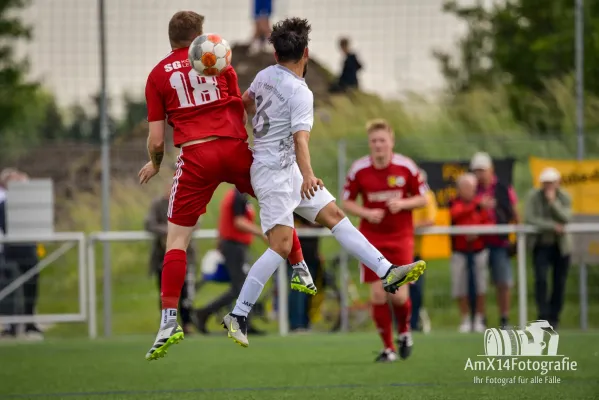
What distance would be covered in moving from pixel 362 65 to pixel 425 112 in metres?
1.28

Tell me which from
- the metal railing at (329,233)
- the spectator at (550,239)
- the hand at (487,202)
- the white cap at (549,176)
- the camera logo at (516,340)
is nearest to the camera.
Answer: the camera logo at (516,340)

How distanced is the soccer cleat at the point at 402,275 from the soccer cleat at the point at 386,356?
237 cm

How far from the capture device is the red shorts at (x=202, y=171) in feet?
26.9

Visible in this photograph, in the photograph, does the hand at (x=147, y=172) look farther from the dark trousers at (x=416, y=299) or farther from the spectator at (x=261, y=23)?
the spectator at (x=261, y=23)

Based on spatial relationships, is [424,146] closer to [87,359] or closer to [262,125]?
[87,359]

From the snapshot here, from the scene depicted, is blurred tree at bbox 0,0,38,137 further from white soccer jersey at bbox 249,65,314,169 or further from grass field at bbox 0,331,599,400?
white soccer jersey at bbox 249,65,314,169

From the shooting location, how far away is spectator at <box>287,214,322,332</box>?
587 inches

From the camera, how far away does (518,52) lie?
21797 millimetres

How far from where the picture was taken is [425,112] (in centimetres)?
2030

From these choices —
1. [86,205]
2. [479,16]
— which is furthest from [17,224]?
[479,16]

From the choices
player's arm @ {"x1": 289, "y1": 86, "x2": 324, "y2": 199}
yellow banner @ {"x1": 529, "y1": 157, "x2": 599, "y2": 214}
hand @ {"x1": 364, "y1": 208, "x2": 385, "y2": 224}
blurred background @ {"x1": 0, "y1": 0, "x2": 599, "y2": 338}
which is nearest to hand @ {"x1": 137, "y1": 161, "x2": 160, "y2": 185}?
player's arm @ {"x1": 289, "y1": 86, "x2": 324, "y2": 199}

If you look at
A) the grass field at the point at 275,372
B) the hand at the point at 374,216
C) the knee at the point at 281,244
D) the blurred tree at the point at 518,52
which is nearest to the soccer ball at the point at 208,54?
the knee at the point at 281,244

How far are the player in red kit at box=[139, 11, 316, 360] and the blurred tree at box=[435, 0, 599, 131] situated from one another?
11.7 metres

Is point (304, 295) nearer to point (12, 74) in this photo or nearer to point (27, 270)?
point (27, 270)
